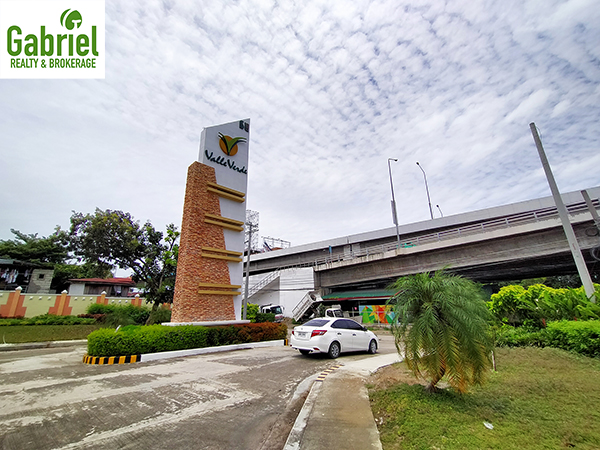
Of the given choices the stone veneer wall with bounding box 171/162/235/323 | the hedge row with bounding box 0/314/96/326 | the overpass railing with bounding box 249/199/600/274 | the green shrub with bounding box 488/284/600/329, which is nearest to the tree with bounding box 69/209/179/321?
the hedge row with bounding box 0/314/96/326

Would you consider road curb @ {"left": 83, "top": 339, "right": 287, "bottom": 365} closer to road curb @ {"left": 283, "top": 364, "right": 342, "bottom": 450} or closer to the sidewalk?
the sidewalk

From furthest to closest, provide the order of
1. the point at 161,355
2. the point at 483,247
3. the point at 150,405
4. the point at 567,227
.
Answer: the point at 483,247, the point at 567,227, the point at 161,355, the point at 150,405

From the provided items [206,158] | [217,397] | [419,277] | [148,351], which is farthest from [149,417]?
[206,158]

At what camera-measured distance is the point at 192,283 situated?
12.6m

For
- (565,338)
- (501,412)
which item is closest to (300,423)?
(501,412)

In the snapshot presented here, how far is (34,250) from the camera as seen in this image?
3641 centimetres

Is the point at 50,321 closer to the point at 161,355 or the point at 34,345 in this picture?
Answer: the point at 34,345

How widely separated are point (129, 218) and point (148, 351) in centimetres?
1965

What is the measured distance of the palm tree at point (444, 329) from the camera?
14.4 feet

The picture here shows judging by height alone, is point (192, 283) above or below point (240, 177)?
below

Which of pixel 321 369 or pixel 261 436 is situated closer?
pixel 261 436

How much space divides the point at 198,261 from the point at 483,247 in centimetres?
2007

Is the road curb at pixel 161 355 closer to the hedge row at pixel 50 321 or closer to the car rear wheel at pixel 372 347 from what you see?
the car rear wheel at pixel 372 347

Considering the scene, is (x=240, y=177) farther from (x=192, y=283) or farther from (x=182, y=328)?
(x=182, y=328)
